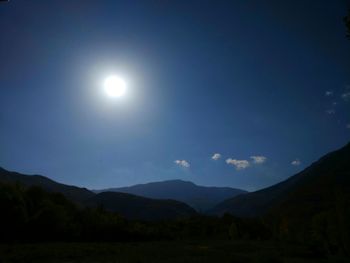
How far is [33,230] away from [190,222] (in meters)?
80.3

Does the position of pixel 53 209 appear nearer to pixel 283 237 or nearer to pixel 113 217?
pixel 113 217

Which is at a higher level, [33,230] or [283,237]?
[283,237]

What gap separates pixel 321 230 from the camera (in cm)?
7550

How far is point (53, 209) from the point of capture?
6556cm

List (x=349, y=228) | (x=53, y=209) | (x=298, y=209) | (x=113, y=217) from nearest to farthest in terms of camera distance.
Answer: (x=349, y=228), (x=53, y=209), (x=113, y=217), (x=298, y=209)

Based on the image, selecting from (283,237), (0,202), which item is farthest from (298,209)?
(0,202)

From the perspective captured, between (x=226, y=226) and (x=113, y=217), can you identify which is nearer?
(x=113, y=217)

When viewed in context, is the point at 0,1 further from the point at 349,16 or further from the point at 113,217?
the point at 113,217

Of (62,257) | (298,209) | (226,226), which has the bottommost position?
(62,257)

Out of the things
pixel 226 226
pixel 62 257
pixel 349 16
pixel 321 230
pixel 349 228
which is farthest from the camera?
pixel 226 226

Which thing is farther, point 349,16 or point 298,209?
point 298,209

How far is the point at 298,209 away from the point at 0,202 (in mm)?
144056

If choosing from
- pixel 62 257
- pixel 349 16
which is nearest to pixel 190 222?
pixel 62 257

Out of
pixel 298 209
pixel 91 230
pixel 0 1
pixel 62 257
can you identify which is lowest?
pixel 62 257
